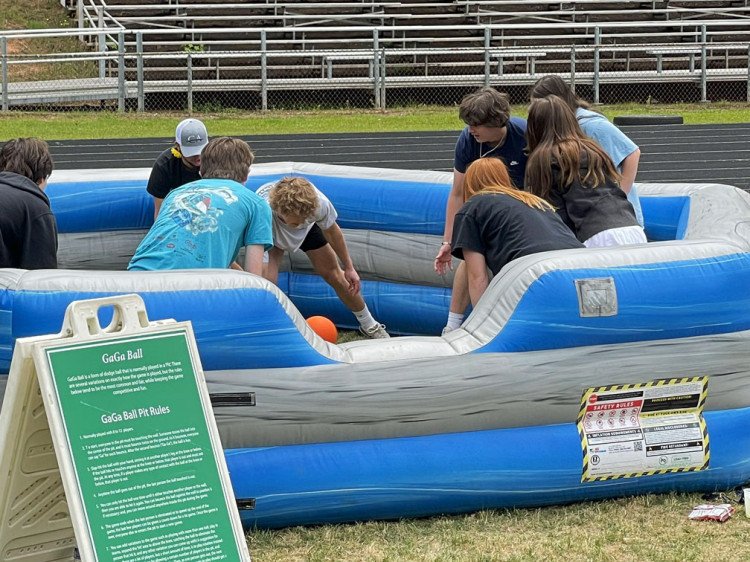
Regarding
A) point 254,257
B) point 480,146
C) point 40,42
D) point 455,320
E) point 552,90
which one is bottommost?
point 455,320

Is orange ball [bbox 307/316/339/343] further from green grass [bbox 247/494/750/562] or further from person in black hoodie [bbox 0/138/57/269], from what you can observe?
green grass [bbox 247/494/750/562]

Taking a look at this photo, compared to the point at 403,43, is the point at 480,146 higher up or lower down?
lower down

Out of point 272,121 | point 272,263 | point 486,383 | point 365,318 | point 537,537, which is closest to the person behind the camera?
point 537,537

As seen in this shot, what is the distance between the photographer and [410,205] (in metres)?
7.06

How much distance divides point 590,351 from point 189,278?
149 cm

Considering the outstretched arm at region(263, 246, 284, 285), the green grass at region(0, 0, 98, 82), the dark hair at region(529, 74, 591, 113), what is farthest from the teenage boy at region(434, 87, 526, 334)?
the green grass at region(0, 0, 98, 82)

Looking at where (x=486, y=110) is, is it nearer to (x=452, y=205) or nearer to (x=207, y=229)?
(x=452, y=205)

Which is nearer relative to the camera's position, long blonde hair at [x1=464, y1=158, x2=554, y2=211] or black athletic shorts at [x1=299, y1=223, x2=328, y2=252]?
long blonde hair at [x1=464, y1=158, x2=554, y2=211]

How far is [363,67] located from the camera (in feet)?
72.4

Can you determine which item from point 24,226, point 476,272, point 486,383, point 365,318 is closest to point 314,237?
point 365,318

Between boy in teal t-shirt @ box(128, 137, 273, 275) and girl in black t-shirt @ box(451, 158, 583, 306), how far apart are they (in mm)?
809

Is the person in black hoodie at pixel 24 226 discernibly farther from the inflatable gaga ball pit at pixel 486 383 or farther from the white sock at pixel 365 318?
the white sock at pixel 365 318

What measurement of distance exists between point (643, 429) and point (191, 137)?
111 inches

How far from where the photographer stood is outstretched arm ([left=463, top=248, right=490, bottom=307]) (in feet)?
16.3
